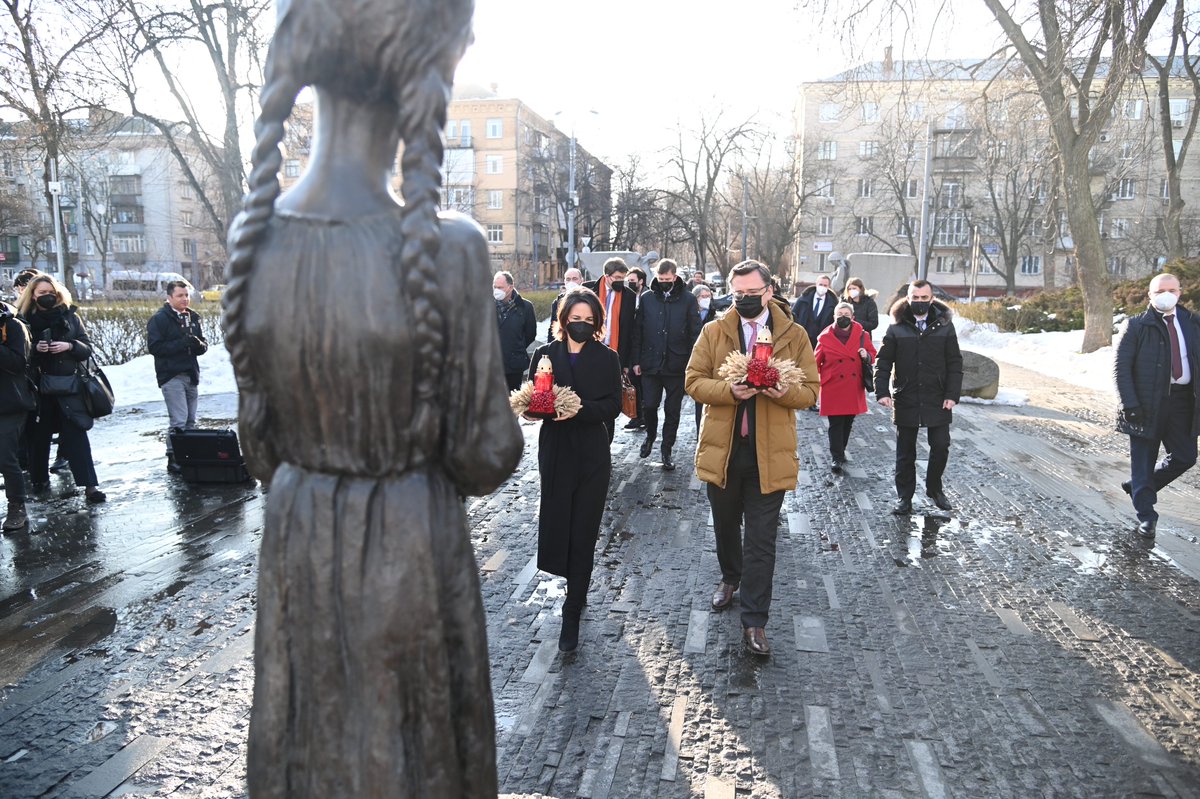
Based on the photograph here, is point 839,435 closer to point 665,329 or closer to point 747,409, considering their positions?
point 665,329

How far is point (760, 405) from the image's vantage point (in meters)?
4.95

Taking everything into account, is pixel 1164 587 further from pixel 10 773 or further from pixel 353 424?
pixel 10 773

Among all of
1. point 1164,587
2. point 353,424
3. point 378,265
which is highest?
point 378,265

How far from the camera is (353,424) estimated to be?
1.76m

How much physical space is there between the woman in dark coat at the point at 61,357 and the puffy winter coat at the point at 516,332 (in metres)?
4.31

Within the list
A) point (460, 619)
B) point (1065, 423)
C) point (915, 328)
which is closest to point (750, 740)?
point (460, 619)

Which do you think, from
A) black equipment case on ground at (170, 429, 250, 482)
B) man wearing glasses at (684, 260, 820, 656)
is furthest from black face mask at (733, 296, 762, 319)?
black equipment case on ground at (170, 429, 250, 482)

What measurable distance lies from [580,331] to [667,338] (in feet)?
15.0

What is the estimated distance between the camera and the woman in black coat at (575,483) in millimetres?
4824

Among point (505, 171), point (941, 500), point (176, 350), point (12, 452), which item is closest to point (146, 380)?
point (176, 350)

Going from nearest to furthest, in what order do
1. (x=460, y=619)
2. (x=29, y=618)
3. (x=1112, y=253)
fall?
(x=460, y=619) < (x=29, y=618) < (x=1112, y=253)

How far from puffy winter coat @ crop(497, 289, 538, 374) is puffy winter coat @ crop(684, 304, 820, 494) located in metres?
4.94

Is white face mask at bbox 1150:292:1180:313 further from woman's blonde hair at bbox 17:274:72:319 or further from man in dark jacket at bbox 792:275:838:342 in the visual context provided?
woman's blonde hair at bbox 17:274:72:319

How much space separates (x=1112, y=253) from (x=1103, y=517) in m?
61.3
